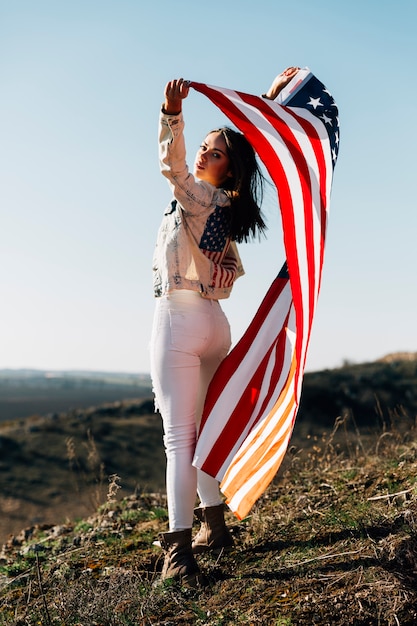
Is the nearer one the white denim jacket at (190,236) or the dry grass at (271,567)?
the dry grass at (271,567)

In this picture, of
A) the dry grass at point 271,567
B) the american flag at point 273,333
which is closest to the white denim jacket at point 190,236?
the american flag at point 273,333

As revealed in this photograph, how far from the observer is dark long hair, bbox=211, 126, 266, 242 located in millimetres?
4199

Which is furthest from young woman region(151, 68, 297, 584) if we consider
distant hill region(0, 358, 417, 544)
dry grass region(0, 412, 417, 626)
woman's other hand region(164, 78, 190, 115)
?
distant hill region(0, 358, 417, 544)

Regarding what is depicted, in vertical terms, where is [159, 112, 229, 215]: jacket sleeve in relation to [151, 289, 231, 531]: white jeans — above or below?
Result: above

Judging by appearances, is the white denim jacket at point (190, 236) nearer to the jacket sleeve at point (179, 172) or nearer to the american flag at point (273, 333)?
the jacket sleeve at point (179, 172)

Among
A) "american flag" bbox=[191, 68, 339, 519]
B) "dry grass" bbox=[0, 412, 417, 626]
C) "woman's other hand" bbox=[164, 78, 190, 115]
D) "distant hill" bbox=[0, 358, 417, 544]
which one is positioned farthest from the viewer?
"distant hill" bbox=[0, 358, 417, 544]

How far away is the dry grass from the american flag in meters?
0.44

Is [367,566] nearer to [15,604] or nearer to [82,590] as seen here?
[82,590]

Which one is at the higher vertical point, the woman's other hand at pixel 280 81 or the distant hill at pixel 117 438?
the woman's other hand at pixel 280 81

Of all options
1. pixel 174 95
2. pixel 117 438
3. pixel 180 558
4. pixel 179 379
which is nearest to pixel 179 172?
pixel 174 95

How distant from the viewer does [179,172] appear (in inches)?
150

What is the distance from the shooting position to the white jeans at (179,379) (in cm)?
394

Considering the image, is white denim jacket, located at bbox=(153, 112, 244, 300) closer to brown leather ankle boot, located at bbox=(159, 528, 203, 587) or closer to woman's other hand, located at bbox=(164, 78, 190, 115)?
woman's other hand, located at bbox=(164, 78, 190, 115)

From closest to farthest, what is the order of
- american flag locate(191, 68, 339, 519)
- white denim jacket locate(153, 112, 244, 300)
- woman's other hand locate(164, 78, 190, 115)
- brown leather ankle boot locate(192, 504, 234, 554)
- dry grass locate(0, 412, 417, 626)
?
dry grass locate(0, 412, 417, 626), woman's other hand locate(164, 78, 190, 115), white denim jacket locate(153, 112, 244, 300), american flag locate(191, 68, 339, 519), brown leather ankle boot locate(192, 504, 234, 554)
